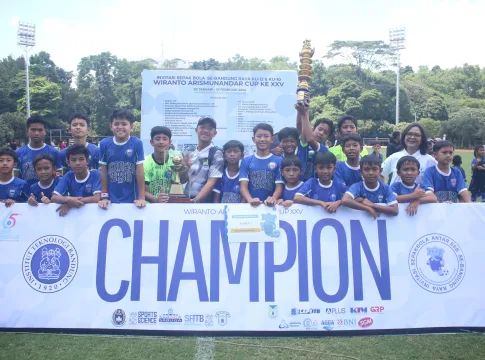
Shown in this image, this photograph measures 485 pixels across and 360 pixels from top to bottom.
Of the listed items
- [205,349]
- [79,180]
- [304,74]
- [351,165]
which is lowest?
[205,349]

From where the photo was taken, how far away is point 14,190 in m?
4.57

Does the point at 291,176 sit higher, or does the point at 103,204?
the point at 291,176

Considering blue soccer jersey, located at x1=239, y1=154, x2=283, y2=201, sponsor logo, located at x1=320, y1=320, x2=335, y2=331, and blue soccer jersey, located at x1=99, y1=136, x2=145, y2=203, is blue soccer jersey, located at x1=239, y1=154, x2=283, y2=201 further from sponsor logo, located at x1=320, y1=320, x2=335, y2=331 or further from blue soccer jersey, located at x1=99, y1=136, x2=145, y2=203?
sponsor logo, located at x1=320, y1=320, x2=335, y2=331

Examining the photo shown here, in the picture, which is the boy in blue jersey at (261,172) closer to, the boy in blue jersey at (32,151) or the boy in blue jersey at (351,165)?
the boy in blue jersey at (351,165)

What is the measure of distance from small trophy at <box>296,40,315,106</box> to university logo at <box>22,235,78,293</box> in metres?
2.69

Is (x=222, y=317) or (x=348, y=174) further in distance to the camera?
(x=348, y=174)

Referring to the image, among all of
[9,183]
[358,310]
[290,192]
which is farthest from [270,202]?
[9,183]

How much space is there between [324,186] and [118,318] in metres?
2.32

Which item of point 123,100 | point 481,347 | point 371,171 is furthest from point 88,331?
point 123,100

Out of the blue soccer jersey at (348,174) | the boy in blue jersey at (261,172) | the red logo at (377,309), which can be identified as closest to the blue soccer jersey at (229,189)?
the boy in blue jersey at (261,172)

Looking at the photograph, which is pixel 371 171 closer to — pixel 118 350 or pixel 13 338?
pixel 118 350

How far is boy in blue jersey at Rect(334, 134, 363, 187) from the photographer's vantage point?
4512 mm

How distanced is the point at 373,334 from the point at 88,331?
8.43 ft

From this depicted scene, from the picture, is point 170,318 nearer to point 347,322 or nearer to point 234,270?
point 234,270
